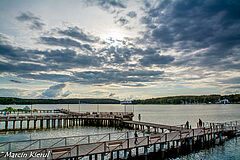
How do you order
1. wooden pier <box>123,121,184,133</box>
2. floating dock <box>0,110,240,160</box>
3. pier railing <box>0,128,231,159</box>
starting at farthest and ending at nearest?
wooden pier <box>123,121,184,133</box>
pier railing <box>0,128,231,159</box>
floating dock <box>0,110,240,160</box>

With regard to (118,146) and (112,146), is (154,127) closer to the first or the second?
(118,146)

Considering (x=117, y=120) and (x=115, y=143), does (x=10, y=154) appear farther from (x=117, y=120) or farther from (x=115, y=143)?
(x=117, y=120)

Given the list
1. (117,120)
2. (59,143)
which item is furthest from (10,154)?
(117,120)

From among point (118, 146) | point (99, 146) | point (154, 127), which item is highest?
point (99, 146)

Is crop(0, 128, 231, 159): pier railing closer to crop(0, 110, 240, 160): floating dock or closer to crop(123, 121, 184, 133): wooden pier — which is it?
crop(0, 110, 240, 160): floating dock

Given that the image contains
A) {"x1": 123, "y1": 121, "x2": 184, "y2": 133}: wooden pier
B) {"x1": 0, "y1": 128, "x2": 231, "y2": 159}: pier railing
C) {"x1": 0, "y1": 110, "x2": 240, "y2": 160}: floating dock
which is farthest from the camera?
{"x1": 123, "y1": 121, "x2": 184, "y2": 133}: wooden pier

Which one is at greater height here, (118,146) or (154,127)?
(118,146)

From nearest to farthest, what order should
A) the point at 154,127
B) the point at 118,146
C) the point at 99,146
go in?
the point at 99,146
the point at 118,146
the point at 154,127

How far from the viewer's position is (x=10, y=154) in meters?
15.0

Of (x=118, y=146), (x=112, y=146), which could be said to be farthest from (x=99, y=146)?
(x=118, y=146)

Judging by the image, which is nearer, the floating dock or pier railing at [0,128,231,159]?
the floating dock

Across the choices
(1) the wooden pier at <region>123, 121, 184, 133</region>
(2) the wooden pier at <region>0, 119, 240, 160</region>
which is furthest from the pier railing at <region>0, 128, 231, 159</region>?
(1) the wooden pier at <region>123, 121, 184, 133</region>

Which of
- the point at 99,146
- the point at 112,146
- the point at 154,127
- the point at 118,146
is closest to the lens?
the point at 99,146

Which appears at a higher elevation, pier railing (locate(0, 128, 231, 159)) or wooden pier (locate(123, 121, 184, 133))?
pier railing (locate(0, 128, 231, 159))
